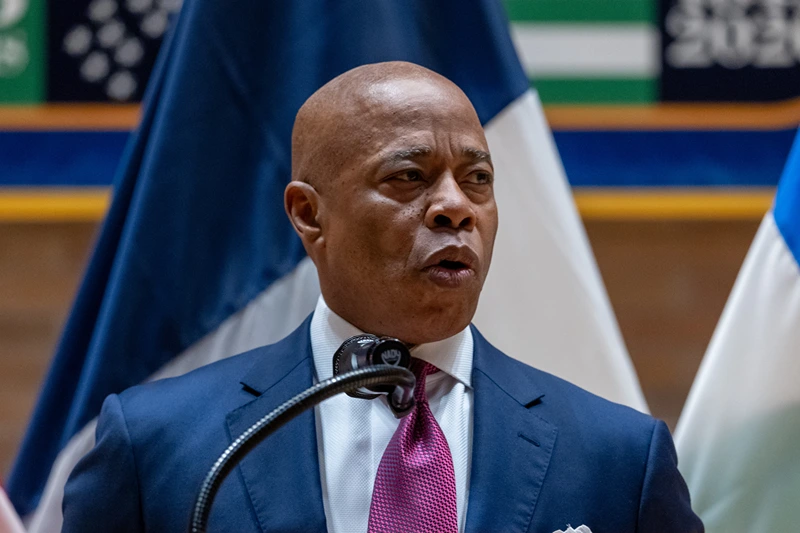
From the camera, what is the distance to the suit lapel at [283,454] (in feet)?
4.22

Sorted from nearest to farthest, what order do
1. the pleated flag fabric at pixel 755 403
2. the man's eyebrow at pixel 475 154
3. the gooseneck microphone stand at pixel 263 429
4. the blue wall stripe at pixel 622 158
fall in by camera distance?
the gooseneck microphone stand at pixel 263 429
the man's eyebrow at pixel 475 154
the pleated flag fabric at pixel 755 403
the blue wall stripe at pixel 622 158

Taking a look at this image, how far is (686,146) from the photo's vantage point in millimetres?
2904

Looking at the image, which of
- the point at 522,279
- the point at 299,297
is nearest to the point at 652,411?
the point at 522,279

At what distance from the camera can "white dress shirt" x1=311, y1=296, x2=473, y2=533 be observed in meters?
1.32

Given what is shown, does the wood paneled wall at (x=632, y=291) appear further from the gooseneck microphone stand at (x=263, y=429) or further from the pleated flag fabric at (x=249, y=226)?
the gooseneck microphone stand at (x=263, y=429)

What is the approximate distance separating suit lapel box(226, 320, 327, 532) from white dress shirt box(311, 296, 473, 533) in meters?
0.02

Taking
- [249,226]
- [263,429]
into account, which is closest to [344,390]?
[263,429]

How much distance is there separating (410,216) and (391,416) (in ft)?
0.80

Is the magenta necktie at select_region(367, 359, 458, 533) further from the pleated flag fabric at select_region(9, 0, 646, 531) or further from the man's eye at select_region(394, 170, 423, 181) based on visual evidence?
the pleated flag fabric at select_region(9, 0, 646, 531)

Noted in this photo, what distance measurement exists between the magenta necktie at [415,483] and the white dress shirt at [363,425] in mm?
34

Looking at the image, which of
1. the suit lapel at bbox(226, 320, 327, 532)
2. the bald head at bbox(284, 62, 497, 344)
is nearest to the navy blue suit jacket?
the suit lapel at bbox(226, 320, 327, 532)

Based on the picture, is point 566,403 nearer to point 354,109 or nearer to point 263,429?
point 354,109

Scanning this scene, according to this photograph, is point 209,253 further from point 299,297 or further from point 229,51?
point 229,51

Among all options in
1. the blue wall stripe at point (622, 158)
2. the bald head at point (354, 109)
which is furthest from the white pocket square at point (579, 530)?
the blue wall stripe at point (622, 158)
